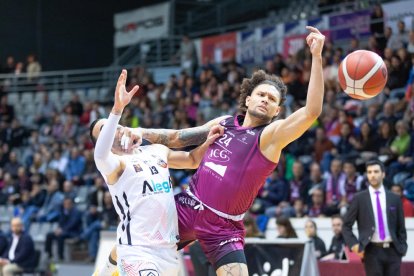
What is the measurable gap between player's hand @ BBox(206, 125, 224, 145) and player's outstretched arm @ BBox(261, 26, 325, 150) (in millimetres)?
470

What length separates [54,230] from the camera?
1777 cm

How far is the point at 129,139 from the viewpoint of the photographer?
251 inches

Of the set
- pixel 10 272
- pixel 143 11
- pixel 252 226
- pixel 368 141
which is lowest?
pixel 10 272

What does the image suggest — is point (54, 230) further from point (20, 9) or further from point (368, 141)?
A: point (20, 9)

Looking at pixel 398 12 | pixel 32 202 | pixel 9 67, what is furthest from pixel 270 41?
pixel 9 67

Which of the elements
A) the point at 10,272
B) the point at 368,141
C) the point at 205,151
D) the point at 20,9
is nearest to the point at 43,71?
the point at 20,9

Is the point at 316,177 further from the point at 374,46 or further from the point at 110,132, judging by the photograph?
the point at 110,132

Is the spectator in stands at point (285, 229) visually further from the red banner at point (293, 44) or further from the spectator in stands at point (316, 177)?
the red banner at point (293, 44)

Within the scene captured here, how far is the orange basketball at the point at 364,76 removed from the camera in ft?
21.7

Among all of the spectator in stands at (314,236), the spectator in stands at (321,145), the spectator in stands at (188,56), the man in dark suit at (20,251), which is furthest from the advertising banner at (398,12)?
the man in dark suit at (20,251)

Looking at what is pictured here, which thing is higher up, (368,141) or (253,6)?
(253,6)

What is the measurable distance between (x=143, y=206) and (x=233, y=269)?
838 mm

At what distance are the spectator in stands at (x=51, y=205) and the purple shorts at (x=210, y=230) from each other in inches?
485

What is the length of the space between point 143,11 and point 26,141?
6336 millimetres
